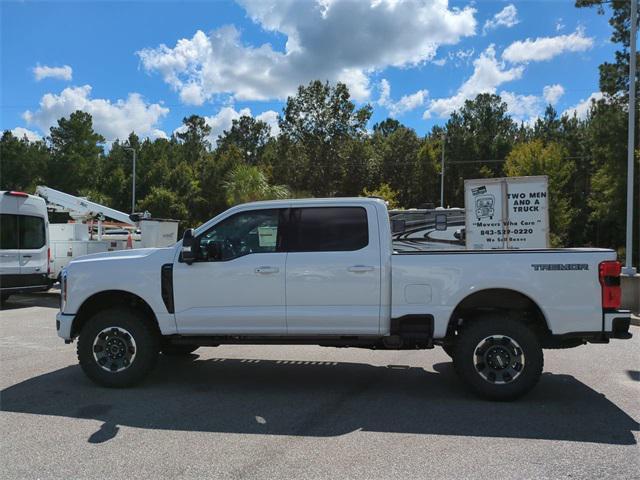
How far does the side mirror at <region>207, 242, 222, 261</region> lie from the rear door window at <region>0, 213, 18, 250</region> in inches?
351

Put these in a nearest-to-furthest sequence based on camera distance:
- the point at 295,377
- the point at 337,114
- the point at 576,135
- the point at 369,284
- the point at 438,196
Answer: the point at 369,284 < the point at 295,377 < the point at 337,114 < the point at 576,135 < the point at 438,196

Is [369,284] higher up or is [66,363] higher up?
[369,284]

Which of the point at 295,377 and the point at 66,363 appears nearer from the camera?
the point at 295,377

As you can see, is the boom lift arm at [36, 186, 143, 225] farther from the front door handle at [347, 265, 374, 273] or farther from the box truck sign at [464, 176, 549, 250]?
the front door handle at [347, 265, 374, 273]

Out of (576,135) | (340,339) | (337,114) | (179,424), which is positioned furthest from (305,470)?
(576,135)

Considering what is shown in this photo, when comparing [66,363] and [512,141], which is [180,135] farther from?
[66,363]

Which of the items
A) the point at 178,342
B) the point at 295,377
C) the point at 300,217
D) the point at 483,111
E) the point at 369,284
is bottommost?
the point at 295,377

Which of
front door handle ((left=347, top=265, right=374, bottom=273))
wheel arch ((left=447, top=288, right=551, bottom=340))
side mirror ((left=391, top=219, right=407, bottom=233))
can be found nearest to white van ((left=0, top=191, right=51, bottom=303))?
front door handle ((left=347, top=265, right=374, bottom=273))

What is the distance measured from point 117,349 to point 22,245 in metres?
8.39

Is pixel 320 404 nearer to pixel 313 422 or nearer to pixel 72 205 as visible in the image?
pixel 313 422

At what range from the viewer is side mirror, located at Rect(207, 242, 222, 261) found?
5836 mm

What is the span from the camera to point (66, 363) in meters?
7.30

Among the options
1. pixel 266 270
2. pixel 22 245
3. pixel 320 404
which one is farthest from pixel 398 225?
pixel 320 404

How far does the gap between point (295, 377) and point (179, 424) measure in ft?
6.42
